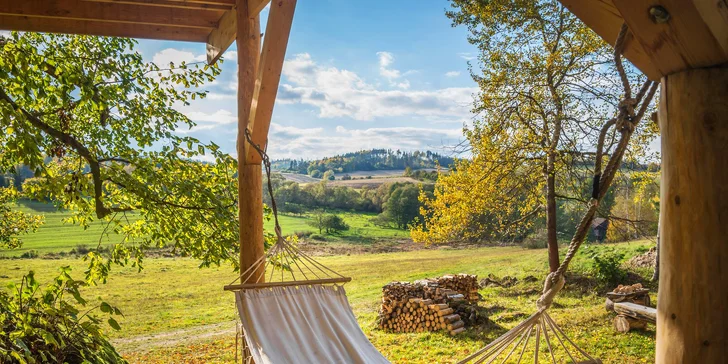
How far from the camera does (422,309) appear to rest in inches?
203

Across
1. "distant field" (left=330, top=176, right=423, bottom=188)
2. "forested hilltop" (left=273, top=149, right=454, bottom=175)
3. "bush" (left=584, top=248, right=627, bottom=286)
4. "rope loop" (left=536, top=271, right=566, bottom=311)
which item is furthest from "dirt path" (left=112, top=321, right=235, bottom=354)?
"rope loop" (left=536, top=271, right=566, bottom=311)

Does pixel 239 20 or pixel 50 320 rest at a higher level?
pixel 239 20

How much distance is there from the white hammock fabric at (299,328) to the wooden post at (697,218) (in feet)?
4.56

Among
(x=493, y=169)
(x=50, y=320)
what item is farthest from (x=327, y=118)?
(x=50, y=320)

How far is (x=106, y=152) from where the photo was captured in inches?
158

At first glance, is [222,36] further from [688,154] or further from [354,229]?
[354,229]

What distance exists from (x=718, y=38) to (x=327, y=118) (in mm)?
10000

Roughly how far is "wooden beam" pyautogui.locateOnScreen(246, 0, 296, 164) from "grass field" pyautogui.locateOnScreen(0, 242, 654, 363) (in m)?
2.82

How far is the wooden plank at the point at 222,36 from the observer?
277 cm

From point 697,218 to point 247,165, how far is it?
81.4 inches

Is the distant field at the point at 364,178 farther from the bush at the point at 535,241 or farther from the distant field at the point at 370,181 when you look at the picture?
the bush at the point at 535,241

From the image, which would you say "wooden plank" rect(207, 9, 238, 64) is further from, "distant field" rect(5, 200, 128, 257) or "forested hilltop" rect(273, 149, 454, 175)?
"forested hilltop" rect(273, 149, 454, 175)

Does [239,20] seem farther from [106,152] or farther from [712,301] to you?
[712,301]

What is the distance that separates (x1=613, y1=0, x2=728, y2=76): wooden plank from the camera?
2.59ft
